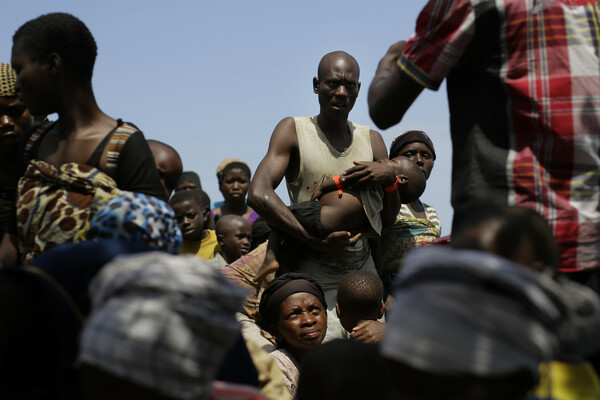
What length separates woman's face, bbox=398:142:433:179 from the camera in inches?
273

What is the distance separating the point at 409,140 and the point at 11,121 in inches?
144

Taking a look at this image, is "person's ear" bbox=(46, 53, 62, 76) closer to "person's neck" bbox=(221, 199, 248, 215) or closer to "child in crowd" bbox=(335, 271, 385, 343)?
"child in crowd" bbox=(335, 271, 385, 343)

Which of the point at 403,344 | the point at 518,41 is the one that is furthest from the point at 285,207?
the point at 403,344

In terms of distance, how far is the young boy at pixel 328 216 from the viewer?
5109 millimetres

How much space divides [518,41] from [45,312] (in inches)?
68.7

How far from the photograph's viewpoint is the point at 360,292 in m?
5.26

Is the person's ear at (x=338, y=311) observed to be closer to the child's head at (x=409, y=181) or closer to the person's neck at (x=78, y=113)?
the child's head at (x=409, y=181)

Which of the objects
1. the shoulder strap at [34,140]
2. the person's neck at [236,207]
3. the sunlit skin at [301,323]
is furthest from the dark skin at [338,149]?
the person's neck at [236,207]

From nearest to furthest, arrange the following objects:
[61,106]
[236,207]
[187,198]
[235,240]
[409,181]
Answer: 1. [61,106]
2. [409,181]
3. [235,240]
4. [187,198]
5. [236,207]

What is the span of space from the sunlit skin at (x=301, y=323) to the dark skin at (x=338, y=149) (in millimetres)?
360

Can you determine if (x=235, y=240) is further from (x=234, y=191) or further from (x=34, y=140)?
(x=34, y=140)

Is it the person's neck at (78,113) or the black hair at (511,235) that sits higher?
the person's neck at (78,113)

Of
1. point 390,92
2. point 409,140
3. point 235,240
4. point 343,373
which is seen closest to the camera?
point 390,92

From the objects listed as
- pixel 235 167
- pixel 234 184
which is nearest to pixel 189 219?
pixel 234 184
